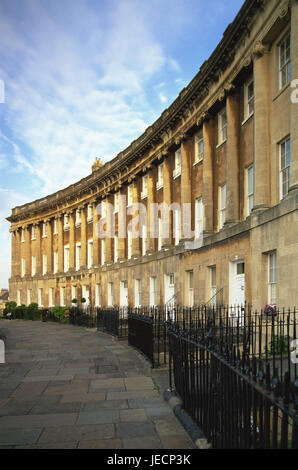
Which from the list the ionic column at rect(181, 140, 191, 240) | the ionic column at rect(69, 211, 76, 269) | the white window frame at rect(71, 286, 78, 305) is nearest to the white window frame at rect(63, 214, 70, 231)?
the ionic column at rect(69, 211, 76, 269)

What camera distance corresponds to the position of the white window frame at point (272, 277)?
1390 centimetres

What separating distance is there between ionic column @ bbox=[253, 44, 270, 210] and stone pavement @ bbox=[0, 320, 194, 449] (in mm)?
6525

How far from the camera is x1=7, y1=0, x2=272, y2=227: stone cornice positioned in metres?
17.0

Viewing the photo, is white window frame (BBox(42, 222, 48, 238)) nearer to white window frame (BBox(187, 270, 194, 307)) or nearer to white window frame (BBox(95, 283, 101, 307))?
white window frame (BBox(95, 283, 101, 307))

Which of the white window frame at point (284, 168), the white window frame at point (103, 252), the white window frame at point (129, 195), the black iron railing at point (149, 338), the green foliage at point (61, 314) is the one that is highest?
the white window frame at point (129, 195)

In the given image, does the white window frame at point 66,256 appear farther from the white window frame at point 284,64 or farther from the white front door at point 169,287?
the white window frame at point 284,64

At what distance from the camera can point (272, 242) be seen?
44.4 ft

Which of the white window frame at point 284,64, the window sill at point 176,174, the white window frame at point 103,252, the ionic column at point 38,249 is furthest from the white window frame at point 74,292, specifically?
the white window frame at point 284,64

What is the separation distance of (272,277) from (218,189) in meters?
6.75

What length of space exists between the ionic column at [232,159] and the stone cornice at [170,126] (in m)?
0.68

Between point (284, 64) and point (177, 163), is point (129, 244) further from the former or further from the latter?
point (284, 64)

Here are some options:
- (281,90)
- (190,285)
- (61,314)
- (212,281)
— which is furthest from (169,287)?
(281,90)
